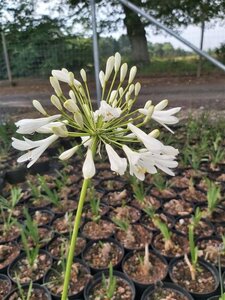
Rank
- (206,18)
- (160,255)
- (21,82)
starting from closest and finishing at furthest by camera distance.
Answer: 1. (160,255)
2. (21,82)
3. (206,18)

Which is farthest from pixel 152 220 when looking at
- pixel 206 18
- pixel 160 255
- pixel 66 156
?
pixel 206 18

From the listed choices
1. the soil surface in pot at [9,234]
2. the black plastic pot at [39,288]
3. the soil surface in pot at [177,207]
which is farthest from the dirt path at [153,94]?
the black plastic pot at [39,288]

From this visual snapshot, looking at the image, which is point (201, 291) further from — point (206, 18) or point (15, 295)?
point (206, 18)

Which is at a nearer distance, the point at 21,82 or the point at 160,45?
the point at 21,82

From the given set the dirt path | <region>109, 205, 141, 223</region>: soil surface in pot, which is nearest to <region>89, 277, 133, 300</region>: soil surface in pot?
<region>109, 205, 141, 223</region>: soil surface in pot

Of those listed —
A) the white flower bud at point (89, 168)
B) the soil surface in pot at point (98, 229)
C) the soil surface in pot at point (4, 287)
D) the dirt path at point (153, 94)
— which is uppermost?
the white flower bud at point (89, 168)

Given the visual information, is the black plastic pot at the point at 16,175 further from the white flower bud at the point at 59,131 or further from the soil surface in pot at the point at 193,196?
the white flower bud at the point at 59,131
